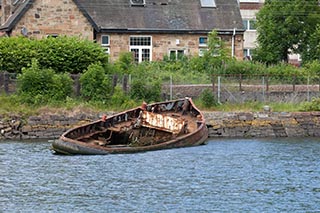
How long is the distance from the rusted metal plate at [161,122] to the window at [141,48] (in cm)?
1972

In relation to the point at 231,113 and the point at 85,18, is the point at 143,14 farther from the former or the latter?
the point at 231,113

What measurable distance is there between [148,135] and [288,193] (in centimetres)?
1346

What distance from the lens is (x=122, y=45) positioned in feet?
221

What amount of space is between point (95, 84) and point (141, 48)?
13622mm

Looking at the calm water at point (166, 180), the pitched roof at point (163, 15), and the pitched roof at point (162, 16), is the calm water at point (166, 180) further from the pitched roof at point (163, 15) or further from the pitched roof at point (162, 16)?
the pitched roof at point (163, 15)

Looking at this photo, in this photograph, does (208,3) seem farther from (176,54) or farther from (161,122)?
(161,122)

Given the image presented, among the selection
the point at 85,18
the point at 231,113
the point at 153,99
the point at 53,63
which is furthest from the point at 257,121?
the point at 85,18

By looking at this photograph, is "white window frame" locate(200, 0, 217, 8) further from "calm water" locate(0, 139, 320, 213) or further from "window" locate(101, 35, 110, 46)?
"calm water" locate(0, 139, 320, 213)

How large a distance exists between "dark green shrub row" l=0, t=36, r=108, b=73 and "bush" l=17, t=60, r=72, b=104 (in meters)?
1.79

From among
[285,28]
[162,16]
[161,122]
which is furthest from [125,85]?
[285,28]

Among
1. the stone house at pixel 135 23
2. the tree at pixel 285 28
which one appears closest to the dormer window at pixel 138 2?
the stone house at pixel 135 23

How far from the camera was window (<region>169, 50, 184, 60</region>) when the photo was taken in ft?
216

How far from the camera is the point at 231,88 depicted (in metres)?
57.2

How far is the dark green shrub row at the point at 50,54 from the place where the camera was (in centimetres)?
5647
